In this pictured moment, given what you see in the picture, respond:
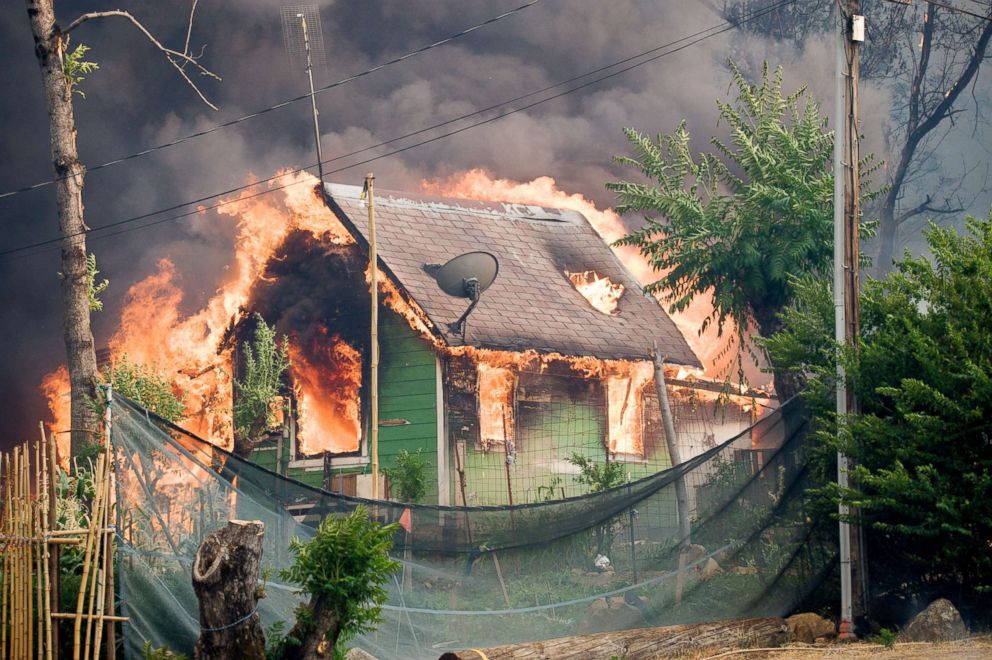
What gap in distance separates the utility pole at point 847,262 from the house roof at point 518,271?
27.6ft

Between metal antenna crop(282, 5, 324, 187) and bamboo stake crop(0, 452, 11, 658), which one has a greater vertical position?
metal antenna crop(282, 5, 324, 187)

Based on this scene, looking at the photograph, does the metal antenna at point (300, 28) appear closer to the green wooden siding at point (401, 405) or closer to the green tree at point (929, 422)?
the green wooden siding at point (401, 405)

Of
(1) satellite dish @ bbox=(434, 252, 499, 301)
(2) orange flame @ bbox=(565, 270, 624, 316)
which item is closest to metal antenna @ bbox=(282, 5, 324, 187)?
(1) satellite dish @ bbox=(434, 252, 499, 301)

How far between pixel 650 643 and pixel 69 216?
8.28 metres

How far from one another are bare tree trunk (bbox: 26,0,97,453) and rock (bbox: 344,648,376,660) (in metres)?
5.21

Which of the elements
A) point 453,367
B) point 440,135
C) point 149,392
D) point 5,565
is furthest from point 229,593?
point 440,135

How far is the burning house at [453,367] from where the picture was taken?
18.0m

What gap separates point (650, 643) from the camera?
8.92 m

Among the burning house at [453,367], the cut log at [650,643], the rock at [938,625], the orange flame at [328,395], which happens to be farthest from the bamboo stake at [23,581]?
the orange flame at [328,395]

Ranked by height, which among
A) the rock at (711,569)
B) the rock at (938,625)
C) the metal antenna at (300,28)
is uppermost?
the metal antenna at (300,28)

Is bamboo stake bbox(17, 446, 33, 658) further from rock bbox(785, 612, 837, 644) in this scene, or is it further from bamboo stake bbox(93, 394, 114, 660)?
rock bbox(785, 612, 837, 644)

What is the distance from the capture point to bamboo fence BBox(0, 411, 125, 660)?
7.11 meters

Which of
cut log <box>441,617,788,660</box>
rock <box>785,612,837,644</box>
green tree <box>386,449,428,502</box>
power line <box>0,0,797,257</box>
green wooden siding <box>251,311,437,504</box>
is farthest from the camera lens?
power line <box>0,0,797,257</box>

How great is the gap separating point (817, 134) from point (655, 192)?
2529 millimetres
